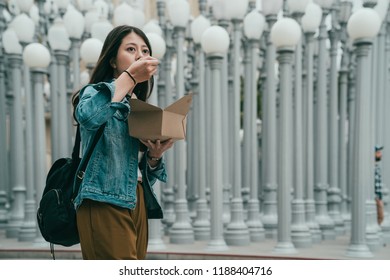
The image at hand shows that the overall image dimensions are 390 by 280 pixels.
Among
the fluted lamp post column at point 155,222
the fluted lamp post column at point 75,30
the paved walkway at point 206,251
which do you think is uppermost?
the fluted lamp post column at point 75,30

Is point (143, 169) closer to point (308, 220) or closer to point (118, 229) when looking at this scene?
point (118, 229)

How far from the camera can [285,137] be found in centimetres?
772

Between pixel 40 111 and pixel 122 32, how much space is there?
6417 mm

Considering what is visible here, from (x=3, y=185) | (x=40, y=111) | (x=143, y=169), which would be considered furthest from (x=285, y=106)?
(x=3, y=185)

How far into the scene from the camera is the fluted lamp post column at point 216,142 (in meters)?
8.07

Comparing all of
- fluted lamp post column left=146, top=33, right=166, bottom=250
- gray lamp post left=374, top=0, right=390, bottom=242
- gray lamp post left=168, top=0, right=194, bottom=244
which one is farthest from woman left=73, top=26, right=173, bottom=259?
gray lamp post left=374, top=0, right=390, bottom=242

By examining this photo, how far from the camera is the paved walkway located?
298 inches

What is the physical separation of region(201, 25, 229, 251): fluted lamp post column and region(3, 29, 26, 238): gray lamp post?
4069 millimetres

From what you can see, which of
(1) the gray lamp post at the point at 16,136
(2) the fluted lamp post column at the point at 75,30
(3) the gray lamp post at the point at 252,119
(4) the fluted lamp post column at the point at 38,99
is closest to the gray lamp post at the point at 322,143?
(3) the gray lamp post at the point at 252,119

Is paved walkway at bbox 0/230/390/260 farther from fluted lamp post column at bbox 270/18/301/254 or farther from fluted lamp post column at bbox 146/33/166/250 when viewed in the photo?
fluted lamp post column at bbox 270/18/301/254

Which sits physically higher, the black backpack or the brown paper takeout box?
the brown paper takeout box

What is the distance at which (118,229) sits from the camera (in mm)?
2701

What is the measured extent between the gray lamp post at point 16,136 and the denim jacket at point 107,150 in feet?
27.2

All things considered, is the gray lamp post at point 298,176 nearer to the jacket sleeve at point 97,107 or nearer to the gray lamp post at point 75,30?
the gray lamp post at point 75,30
